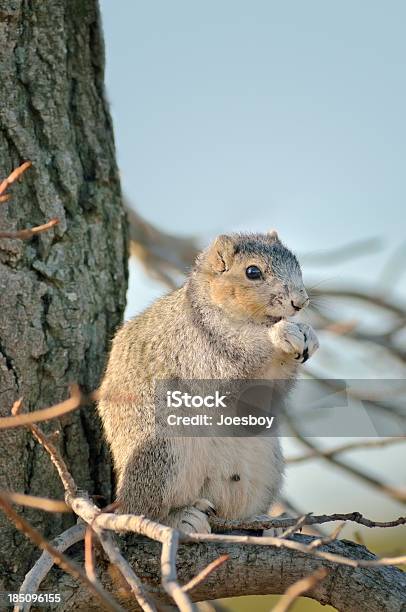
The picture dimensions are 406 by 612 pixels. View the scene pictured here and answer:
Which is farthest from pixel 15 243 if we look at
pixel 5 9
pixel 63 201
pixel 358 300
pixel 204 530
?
pixel 358 300

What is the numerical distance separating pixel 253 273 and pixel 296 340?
14.7 inches

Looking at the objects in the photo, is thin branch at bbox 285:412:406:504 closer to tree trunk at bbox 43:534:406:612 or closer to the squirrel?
the squirrel

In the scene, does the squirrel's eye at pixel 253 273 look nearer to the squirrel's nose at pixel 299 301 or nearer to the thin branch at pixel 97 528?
the squirrel's nose at pixel 299 301

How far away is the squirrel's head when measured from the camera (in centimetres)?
290

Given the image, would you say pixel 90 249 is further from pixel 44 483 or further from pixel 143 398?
pixel 44 483

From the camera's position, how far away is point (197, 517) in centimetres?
275

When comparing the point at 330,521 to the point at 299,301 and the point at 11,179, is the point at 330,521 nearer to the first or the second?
the point at 299,301

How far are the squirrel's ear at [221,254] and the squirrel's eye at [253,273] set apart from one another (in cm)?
10

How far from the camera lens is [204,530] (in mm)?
2723

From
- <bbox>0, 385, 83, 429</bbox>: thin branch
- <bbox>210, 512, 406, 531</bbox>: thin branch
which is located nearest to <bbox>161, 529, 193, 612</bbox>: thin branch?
<bbox>0, 385, 83, 429</bbox>: thin branch

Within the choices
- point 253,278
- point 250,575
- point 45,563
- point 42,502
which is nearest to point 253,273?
point 253,278

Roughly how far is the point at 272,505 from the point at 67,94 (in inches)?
62.5

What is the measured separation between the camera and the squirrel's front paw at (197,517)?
272 cm

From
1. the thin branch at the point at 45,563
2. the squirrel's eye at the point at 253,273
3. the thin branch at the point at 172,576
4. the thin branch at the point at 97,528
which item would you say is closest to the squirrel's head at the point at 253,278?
the squirrel's eye at the point at 253,273
